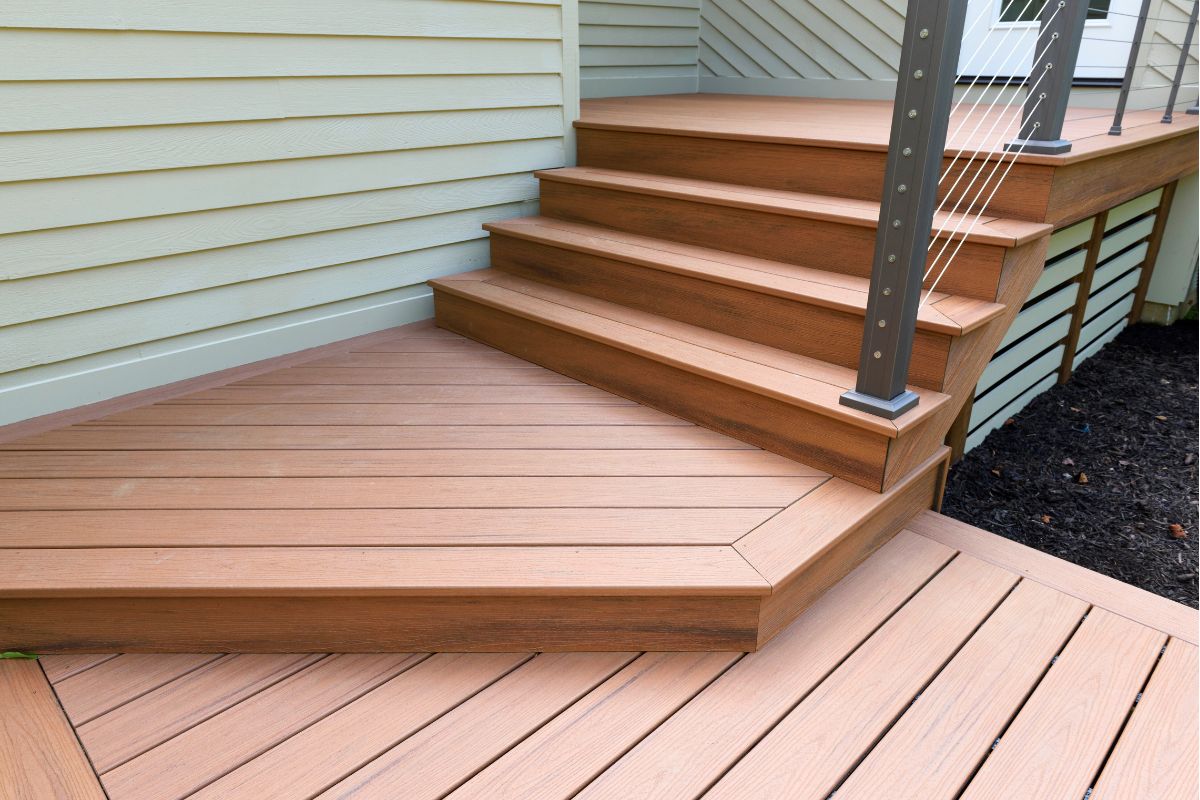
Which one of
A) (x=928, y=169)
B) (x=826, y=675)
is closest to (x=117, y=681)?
(x=826, y=675)

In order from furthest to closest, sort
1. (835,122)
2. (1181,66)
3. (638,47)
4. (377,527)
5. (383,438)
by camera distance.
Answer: (638,47), (1181,66), (835,122), (383,438), (377,527)

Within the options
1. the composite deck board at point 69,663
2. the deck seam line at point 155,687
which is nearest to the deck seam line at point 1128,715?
the deck seam line at point 155,687

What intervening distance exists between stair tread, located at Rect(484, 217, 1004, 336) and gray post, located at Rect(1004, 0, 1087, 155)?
512mm

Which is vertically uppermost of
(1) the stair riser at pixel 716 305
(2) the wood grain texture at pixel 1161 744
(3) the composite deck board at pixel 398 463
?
(1) the stair riser at pixel 716 305

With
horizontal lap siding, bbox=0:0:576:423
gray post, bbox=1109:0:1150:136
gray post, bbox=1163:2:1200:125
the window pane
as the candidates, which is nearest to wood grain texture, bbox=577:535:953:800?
gray post, bbox=1109:0:1150:136

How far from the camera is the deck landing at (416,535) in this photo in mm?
1549

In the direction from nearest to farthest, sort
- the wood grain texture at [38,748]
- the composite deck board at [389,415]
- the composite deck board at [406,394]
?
the wood grain texture at [38,748] < the composite deck board at [389,415] < the composite deck board at [406,394]

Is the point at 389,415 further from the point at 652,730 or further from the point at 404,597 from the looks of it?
the point at 652,730

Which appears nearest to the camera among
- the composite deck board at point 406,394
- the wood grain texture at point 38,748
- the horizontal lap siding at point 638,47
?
the wood grain texture at point 38,748

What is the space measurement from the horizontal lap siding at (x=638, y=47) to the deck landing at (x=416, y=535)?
9.02ft

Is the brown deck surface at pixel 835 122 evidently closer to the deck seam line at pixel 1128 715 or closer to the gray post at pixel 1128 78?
the gray post at pixel 1128 78

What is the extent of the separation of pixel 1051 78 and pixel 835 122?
0.96 meters

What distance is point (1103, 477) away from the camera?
2658mm

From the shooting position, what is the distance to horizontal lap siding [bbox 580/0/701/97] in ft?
13.6
